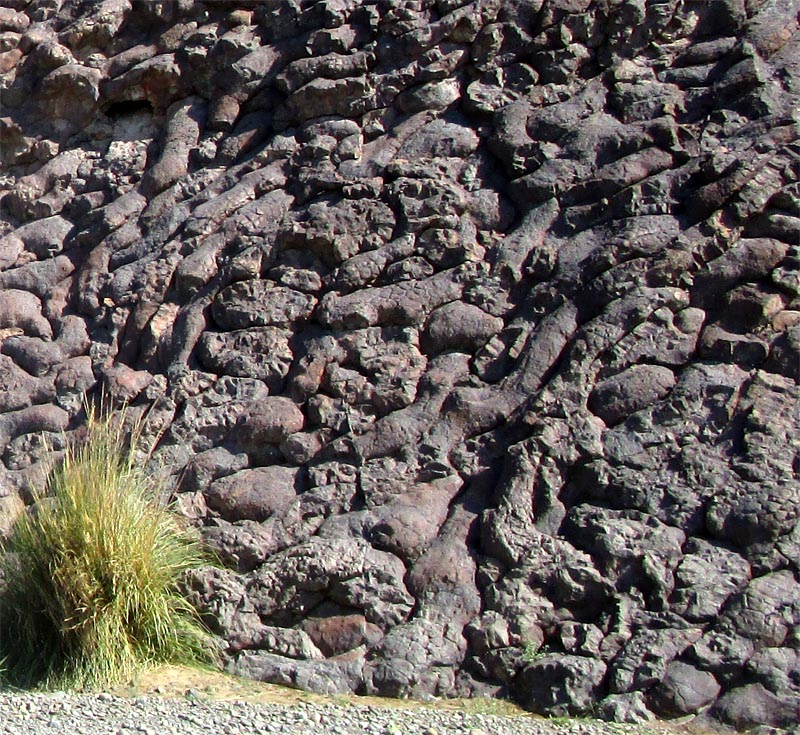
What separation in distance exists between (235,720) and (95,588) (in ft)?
2.73

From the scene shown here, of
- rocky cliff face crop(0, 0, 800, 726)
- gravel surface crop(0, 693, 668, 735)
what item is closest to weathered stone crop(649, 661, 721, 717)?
rocky cliff face crop(0, 0, 800, 726)

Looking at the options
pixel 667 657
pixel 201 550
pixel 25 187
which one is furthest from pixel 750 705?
pixel 25 187

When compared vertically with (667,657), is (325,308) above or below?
above

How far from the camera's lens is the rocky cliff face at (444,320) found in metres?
4.70

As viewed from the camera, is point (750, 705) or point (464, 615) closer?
point (750, 705)

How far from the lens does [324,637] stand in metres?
4.88

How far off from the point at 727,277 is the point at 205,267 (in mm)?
2607

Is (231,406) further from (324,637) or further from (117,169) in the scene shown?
(117,169)

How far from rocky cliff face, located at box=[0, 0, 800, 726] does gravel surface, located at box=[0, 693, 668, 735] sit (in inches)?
8.8

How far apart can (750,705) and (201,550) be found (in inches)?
94.0

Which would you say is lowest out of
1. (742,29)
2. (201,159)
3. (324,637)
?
(324,637)

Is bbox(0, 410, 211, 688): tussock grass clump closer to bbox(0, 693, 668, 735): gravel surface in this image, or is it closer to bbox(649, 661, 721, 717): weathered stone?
bbox(0, 693, 668, 735): gravel surface

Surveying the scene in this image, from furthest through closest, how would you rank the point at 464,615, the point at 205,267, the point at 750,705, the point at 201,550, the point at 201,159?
the point at 201,159 → the point at 205,267 → the point at 201,550 → the point at 464,615 → the point at 750,705

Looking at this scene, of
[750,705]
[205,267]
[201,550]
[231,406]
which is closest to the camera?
[750,705]
